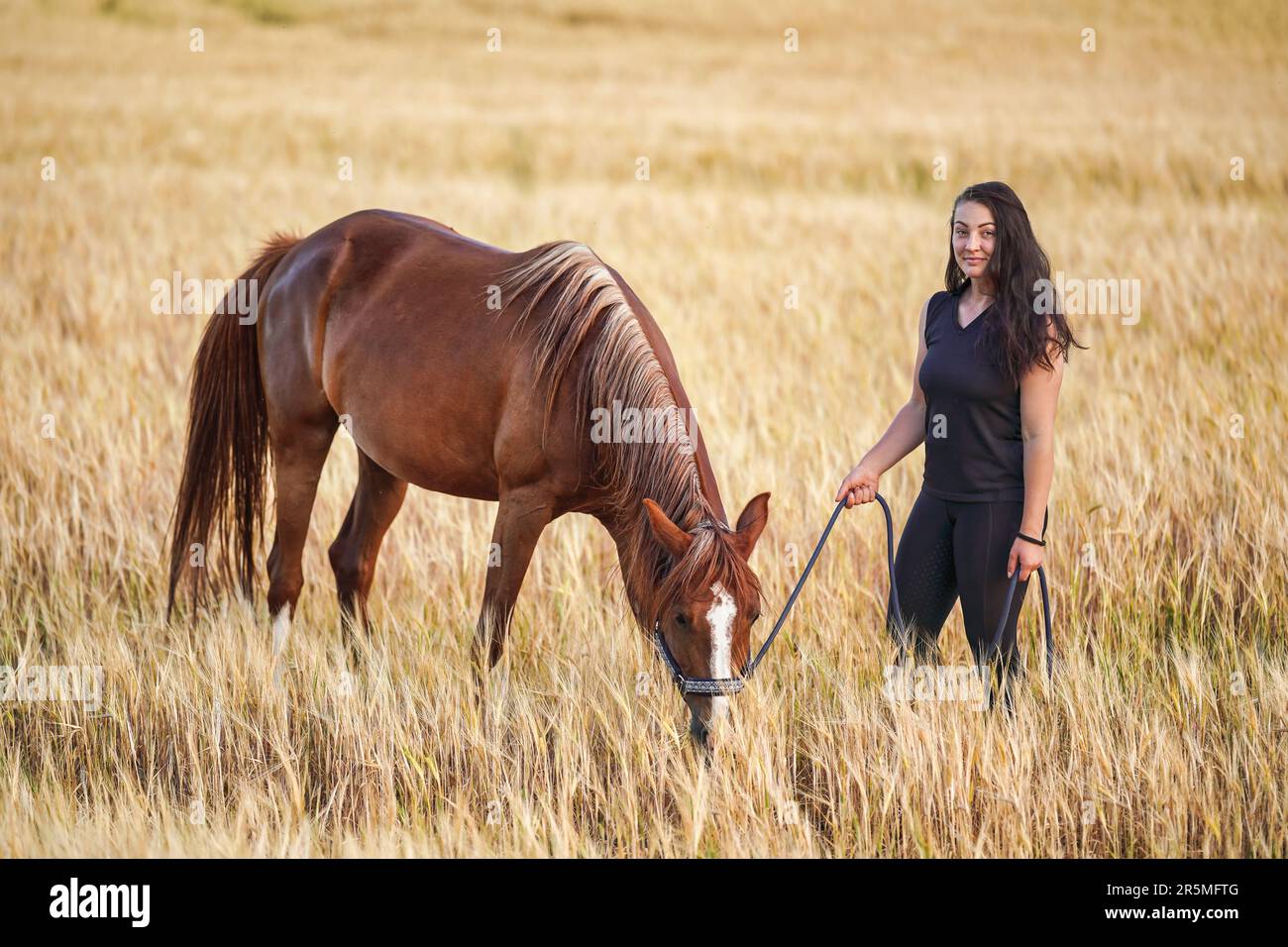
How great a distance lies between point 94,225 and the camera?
11914mm

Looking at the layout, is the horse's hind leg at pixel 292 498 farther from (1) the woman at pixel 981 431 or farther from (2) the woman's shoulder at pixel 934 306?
(2) the woman's shoulder at pixel 934 306

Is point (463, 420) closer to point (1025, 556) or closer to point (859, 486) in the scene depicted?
point (859, 486)

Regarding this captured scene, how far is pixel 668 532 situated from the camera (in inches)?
129

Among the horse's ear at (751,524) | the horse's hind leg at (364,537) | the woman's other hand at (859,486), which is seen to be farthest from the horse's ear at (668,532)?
the horse's hind leg at (364,537)

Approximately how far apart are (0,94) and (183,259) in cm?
1047

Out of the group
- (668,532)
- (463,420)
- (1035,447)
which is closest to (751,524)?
(668,532)

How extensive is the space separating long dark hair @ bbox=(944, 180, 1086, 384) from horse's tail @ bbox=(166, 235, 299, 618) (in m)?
3.11

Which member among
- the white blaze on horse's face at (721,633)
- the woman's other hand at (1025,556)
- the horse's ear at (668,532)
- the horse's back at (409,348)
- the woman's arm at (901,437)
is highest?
the horse's back at (409,348)

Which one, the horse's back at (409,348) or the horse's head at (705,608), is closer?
the horse's head at (705,608)

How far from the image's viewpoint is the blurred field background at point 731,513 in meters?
3.36

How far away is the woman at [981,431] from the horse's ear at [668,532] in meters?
0.75

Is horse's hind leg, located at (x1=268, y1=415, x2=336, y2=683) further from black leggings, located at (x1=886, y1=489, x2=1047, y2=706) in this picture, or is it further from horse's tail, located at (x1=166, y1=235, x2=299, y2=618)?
black leggings, located at (x1=886, y1=489, x2=1047, y2=706)

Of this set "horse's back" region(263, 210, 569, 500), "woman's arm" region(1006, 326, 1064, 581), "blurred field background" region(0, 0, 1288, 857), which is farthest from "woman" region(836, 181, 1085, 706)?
"horse's back" region(263, 210, 569, 500)

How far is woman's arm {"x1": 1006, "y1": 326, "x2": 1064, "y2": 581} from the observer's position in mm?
3420
